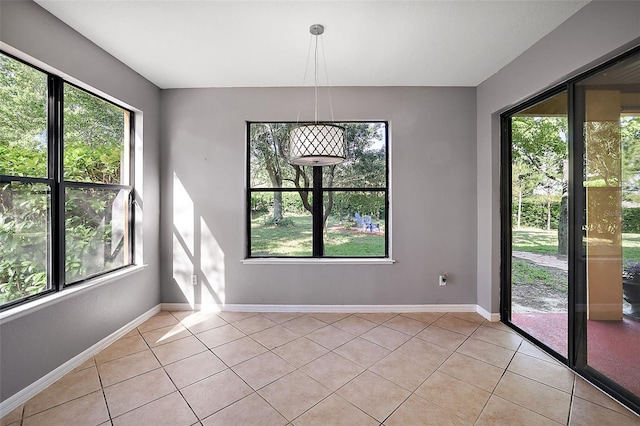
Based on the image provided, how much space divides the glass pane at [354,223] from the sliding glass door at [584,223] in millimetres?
1383

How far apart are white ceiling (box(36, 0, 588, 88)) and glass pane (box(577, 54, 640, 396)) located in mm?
662

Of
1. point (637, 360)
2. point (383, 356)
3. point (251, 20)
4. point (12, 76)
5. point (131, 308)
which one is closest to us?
point (637, 360)

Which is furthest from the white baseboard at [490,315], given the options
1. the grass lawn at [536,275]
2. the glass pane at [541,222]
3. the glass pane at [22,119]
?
the glass pane at [22,119]

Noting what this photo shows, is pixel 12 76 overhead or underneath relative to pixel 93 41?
underneath

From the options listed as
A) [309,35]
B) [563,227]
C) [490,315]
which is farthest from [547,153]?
[309,35]

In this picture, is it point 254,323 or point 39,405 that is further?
point 254,323

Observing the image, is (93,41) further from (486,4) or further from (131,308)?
(486,4)

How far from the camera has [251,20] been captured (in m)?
2.02

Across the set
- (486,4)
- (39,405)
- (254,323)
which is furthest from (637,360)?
(39,405)

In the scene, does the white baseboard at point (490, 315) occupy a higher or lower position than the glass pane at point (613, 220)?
lower

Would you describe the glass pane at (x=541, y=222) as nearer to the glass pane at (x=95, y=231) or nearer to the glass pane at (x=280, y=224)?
the glass pane at (x=280, y=224)

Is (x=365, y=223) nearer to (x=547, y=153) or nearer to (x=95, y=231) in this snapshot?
(x=547, y=153)

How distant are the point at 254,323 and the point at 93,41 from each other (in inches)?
116

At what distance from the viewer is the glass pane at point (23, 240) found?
178 centimetres
